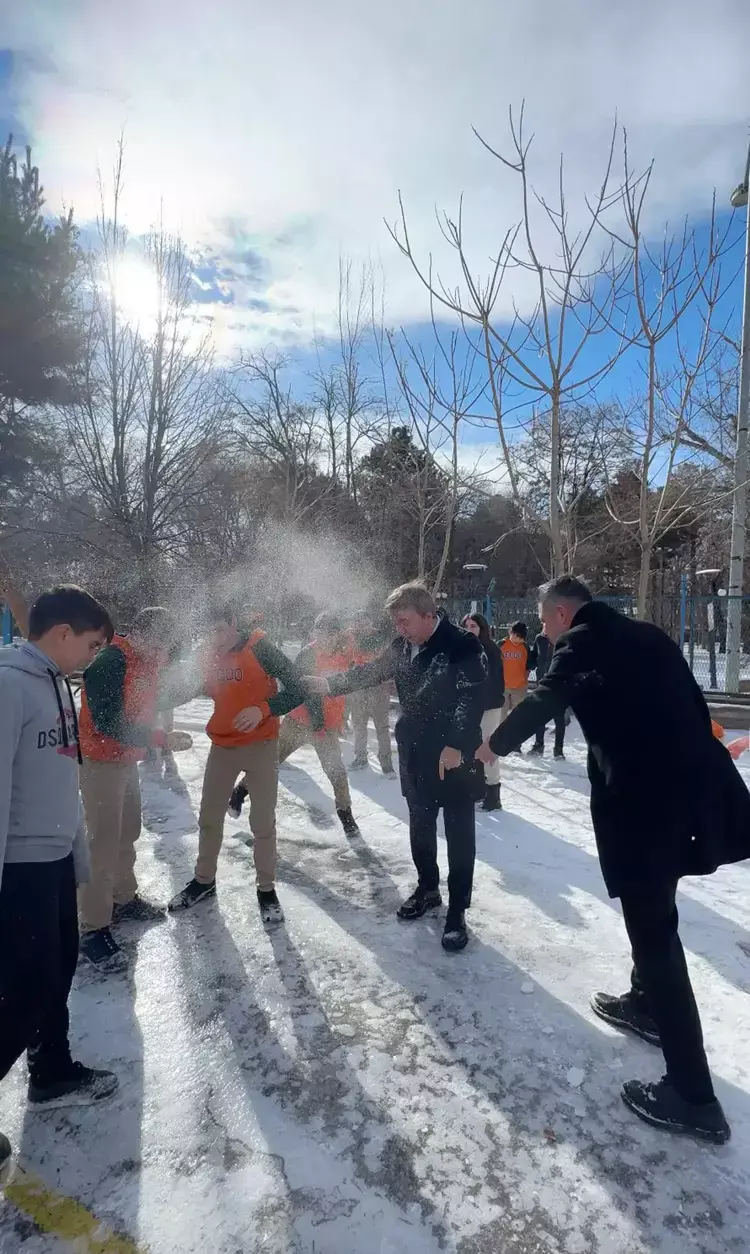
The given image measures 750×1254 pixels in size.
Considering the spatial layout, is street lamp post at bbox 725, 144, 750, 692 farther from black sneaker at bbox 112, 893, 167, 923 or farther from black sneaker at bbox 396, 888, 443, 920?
black sneaker at bbox 112, 893, 167, 923

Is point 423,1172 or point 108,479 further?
point 108,479

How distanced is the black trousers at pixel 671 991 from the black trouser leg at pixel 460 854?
4.15ft

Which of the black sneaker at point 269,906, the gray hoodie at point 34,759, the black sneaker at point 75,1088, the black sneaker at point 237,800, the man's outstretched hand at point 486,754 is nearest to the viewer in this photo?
the gray hoodie at point 34,759

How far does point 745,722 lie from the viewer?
9.38 metres

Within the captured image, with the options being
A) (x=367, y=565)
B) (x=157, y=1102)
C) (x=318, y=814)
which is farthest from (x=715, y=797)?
(x=367, y=565)

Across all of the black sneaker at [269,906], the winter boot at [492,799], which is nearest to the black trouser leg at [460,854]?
the black sneaker at [269,906]

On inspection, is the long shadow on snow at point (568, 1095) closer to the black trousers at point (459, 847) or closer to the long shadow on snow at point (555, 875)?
the black trousers at point (459, 847)

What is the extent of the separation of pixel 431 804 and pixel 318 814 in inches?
92.4

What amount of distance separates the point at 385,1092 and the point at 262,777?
177cm

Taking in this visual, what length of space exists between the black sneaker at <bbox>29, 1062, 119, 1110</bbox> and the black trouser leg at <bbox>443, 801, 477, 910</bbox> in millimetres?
1770

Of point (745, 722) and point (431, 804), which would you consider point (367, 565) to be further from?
point (431, 804)

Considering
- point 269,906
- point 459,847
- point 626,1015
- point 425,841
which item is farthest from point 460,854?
point 269,906

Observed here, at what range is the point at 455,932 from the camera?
135 inches

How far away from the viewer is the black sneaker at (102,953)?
326 centimetres
